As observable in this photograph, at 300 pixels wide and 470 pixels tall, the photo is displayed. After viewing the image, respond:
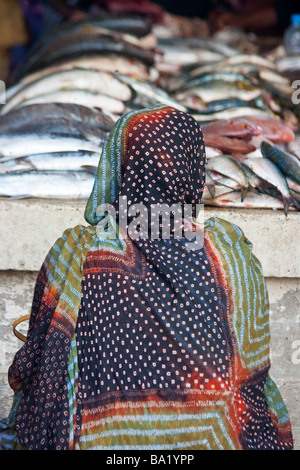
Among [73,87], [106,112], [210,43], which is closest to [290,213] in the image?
[106,112]

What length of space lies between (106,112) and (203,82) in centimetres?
112

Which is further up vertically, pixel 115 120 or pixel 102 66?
pixel 102 66

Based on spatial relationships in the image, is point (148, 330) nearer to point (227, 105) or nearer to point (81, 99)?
point (81, 99)

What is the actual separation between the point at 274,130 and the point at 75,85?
1.30 m

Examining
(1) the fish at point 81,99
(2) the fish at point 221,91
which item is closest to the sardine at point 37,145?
(1) the fish at point 81,99

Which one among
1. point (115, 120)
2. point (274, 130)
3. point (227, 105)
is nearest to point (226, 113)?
point (227, 105)

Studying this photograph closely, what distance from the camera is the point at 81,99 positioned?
12.3 feet

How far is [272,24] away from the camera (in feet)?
21.9

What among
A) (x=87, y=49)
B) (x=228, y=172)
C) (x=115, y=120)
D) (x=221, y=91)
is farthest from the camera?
(x=221, y=91)

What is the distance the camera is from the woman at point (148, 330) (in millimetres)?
1708

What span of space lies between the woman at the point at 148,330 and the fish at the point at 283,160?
51.8 inches

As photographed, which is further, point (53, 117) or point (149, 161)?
point (53, 117)

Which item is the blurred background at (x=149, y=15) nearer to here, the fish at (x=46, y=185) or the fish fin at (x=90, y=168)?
the fish fin at (x=90, y=168)

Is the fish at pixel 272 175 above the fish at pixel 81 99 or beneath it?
beneath
